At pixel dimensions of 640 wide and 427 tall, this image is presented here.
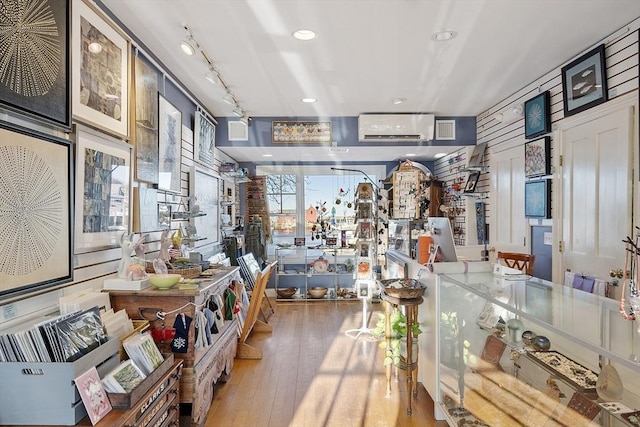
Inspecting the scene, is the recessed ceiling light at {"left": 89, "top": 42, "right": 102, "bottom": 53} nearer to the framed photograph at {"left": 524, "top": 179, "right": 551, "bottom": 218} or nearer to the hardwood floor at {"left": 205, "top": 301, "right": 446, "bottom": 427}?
the hardwood floor at {"left": 205, "top": 301, "right": 446, "bottom": 427}

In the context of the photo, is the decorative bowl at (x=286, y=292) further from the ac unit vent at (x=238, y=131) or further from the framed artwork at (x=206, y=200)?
the ac unit vent at (x=238, y=131)

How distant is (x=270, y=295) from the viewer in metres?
7.36

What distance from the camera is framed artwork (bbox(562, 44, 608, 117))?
10.9 feet

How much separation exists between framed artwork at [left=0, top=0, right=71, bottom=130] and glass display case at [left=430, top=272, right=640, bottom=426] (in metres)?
2.36

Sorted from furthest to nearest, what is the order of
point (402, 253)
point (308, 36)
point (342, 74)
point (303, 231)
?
point (303, 231)
point (402, 253)
point (342, 74)
point (308, 36)

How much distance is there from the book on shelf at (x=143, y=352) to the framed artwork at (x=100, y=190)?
0.61 metres

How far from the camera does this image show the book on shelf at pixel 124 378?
78.8 inches

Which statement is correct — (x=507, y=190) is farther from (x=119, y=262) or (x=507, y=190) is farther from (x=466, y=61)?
(x=119, y=262)

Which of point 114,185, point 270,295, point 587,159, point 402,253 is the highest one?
Answer: point 587,159

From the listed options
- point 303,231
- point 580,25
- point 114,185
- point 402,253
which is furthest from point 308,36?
point 303,231

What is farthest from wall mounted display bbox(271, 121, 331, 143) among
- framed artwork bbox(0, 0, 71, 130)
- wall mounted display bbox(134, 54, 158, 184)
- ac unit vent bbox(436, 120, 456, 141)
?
framed artwork bbox(0, 0, 71, 130)

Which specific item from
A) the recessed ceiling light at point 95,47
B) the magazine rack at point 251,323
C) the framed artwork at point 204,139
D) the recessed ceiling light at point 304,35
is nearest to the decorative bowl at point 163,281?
the recessed ceiling light at point 95,47

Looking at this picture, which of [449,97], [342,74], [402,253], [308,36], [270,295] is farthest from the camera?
[270,295]

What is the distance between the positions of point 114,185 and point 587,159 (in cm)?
370
